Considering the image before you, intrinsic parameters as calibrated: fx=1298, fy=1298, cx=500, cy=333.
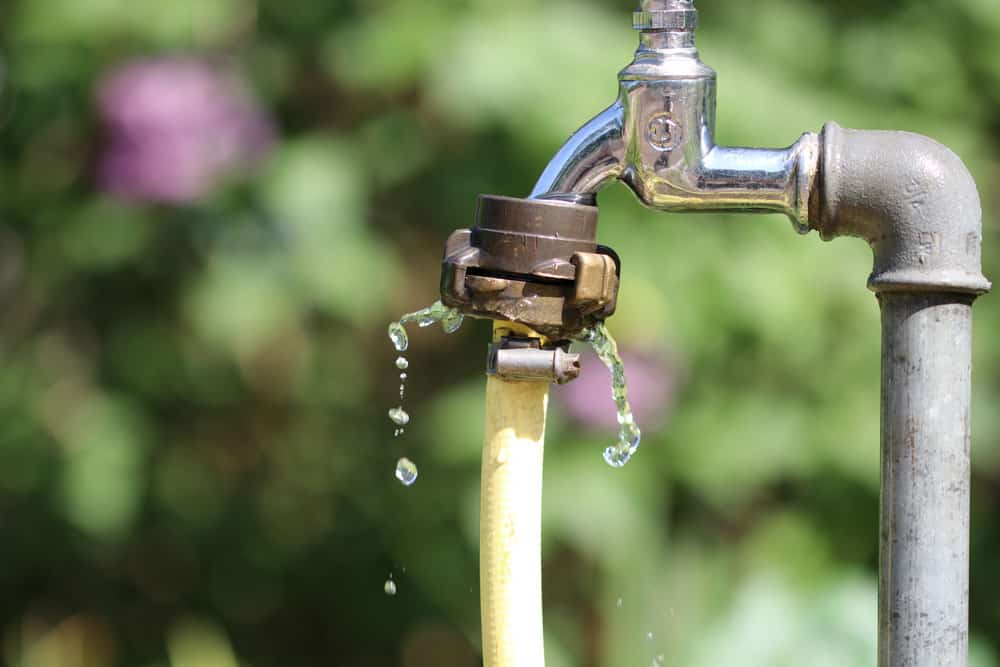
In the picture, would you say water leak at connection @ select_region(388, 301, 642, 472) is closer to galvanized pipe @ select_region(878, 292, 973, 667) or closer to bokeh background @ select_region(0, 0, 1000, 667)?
galvanized pipe @ select_region(878, 292, 973, 667)

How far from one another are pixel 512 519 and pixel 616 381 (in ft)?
0.37

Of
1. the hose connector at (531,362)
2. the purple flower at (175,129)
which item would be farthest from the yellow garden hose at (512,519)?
the purple flower at (175,129)

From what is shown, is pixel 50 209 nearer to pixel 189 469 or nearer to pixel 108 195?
pixel 108 195

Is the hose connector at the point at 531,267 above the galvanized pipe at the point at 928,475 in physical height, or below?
above

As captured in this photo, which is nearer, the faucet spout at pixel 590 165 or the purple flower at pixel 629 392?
the faucet spout at pixel 590 165

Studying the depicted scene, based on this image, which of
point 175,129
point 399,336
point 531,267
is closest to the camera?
point 531,267

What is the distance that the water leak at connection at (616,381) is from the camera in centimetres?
66

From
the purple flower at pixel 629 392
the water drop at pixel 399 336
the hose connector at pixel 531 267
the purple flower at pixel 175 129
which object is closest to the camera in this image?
the hose connector at pixel 531 267

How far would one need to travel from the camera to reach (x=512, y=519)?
25.1 inches

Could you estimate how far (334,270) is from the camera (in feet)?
5.16

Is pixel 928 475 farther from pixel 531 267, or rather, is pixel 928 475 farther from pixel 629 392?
pixel 629 392

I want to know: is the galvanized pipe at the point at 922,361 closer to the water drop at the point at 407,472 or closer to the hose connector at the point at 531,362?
the hose connector at the point at 531,362

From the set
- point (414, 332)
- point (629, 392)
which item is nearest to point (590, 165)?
point (629, 392)

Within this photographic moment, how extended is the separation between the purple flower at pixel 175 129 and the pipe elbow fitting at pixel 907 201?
44.6 inches
